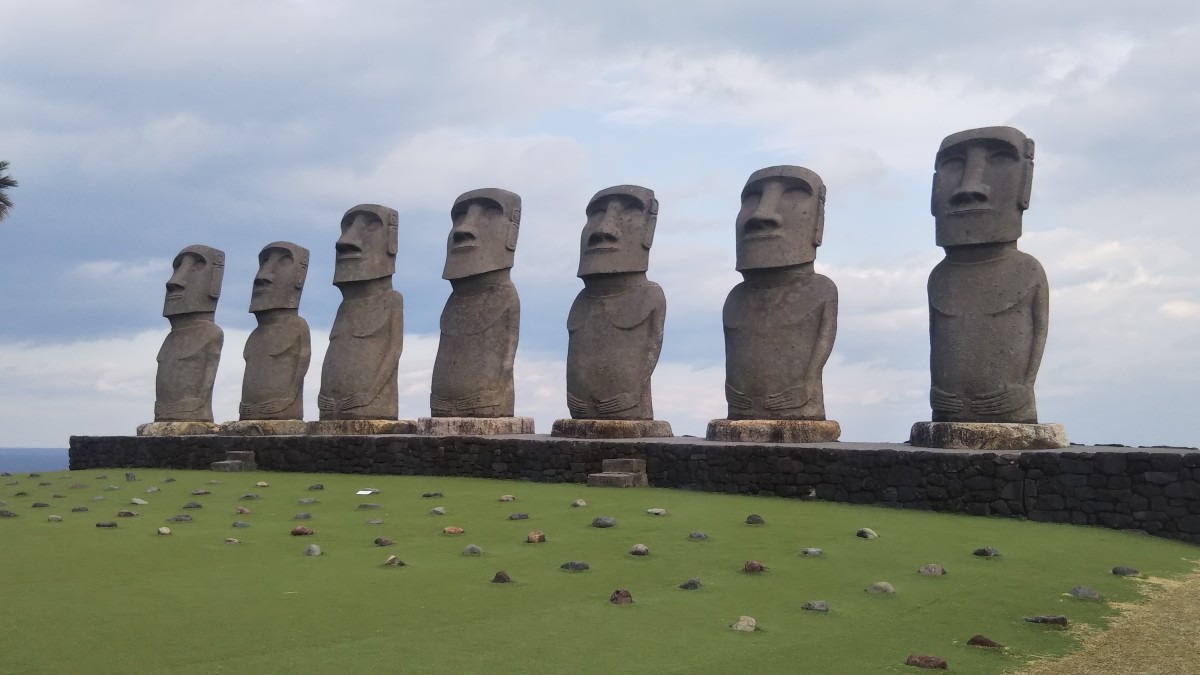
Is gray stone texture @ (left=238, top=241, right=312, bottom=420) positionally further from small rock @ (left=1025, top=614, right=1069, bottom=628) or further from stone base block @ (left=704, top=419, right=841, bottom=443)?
small rock @ (left=1025, top=614, right=1069, bottom=628)

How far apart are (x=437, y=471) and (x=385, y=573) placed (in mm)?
7846

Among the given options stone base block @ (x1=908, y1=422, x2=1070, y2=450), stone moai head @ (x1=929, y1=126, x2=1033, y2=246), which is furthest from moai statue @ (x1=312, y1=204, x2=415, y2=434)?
stone moai head @ (x1=929, y1=126, x2=1033, y2=246)

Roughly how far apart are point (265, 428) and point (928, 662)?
593 inches

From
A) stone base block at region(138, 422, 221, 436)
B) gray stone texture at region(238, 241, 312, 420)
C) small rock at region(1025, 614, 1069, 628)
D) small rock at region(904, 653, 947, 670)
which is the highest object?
gray stone texture at region(238, 241, 312, 420)

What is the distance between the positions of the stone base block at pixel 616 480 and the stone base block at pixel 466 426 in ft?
11.1

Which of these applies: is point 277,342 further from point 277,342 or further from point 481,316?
point 481,316

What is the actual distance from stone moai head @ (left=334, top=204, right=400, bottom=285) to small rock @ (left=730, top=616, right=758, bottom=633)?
12.9 meters

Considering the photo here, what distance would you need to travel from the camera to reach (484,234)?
659 inches

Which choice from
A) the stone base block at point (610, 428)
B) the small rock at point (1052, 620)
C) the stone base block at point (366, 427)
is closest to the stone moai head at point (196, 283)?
the stone base block at point (366, 427)

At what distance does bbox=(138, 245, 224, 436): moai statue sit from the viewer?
20359 mm

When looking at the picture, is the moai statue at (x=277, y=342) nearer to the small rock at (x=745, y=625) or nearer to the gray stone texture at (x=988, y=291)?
the gray stone texture at (x=988, y=291)

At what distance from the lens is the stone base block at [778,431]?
13.2 metres

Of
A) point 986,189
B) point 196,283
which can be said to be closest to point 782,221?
point 986,189

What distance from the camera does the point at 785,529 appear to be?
30.6 feet
